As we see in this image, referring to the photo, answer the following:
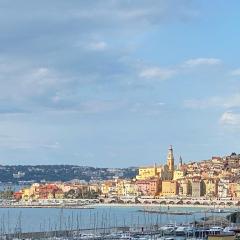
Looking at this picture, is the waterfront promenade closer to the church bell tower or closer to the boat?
the church bell tower

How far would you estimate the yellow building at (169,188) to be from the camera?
115 m

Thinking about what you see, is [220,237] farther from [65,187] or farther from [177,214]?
[65,187]

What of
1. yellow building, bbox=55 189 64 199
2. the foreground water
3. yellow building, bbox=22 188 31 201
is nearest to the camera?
the foreground water

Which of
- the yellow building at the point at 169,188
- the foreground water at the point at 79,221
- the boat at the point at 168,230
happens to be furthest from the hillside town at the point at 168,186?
the boat at the point at 168,230

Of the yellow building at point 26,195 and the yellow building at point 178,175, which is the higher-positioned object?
the yellow building at point 178,175

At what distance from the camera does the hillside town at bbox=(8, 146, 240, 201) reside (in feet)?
376

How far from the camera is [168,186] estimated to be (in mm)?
116688

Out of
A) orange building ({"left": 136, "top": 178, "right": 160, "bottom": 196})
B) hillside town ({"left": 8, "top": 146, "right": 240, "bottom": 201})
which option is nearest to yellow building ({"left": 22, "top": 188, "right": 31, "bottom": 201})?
hillside town ({"left": 8, "top": 146, "right": 240, "bottom": 201})

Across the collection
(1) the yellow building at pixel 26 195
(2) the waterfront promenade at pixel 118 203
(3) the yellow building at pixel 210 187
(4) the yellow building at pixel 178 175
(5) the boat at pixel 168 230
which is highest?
(4) the yellow building at pixel 178 175

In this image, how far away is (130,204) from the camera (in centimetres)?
11275

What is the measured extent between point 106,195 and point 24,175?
75173mm

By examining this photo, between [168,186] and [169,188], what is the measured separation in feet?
1.89

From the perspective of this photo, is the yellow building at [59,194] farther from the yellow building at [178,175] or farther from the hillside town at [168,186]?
the yellow building at [178,175]

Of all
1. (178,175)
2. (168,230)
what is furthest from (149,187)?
(168,230)
